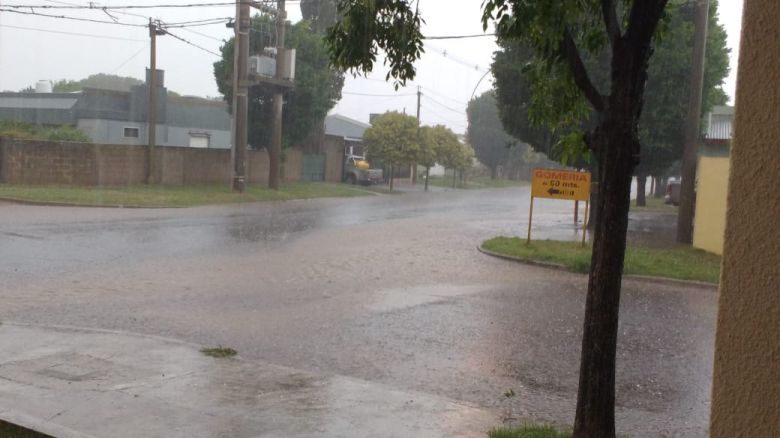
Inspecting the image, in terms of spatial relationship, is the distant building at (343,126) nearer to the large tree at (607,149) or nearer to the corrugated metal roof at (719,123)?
the corrugated metal roof at (719,123)

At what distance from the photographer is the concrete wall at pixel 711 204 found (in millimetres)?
17406

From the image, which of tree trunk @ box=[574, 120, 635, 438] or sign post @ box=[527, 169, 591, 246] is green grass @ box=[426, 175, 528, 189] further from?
tree trunk @ box=[574, 120, 635, 438]

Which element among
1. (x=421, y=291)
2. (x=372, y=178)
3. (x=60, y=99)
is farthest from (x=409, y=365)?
(x=60, y=99)

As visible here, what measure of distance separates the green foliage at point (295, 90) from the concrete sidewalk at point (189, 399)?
102 feet

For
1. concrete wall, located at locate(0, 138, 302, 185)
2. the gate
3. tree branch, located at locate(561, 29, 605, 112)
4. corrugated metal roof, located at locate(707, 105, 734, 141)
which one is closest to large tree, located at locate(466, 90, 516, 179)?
the gate

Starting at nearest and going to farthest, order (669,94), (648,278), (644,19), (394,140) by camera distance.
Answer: (644,19), (648,278), (669,94), (394,140)

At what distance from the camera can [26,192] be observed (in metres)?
26.1

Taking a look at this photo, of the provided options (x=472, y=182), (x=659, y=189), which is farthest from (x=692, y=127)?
(x=472, y=182)

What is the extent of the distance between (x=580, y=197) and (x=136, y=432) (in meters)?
14.1

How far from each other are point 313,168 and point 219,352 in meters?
39.6

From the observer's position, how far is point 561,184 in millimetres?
18375

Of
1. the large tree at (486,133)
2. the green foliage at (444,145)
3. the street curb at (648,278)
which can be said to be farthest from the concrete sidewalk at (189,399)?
the large tree at (486,133)

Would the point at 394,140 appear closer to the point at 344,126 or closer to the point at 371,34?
the point at 344,126

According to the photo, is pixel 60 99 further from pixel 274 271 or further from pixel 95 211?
pixel 274 271
